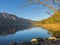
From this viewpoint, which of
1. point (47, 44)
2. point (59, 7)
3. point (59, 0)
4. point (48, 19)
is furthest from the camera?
point (47, 44)

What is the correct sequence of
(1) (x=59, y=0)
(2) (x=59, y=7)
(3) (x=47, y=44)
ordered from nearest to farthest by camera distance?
(1) (x=59, y=0)
(2) (x=59, y=7)
(3) (x=47, y=44)

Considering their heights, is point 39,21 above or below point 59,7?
below

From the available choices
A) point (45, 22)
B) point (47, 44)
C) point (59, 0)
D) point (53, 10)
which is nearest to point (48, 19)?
point (45, 22)

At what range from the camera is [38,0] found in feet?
5.23

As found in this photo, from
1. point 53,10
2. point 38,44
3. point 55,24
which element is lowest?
point 38,44

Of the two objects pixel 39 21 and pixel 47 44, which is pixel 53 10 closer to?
pixel 39 21

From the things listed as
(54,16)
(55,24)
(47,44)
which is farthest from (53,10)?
(47,44)

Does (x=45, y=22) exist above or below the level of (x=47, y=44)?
above

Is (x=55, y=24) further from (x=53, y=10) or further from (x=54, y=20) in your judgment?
(x=53, y=10)

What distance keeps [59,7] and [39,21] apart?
0.24m

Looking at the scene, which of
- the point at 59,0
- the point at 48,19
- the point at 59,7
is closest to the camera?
the point at 59,0

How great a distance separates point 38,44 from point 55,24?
1252 millimetres

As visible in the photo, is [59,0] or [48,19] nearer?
[59,0]

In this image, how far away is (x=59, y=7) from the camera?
1645 millimetres
